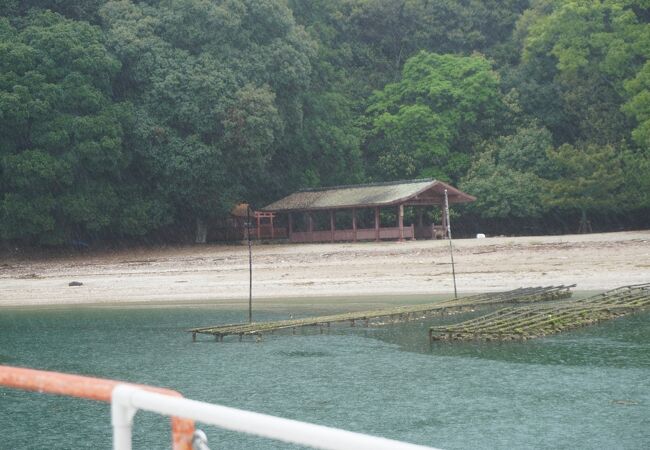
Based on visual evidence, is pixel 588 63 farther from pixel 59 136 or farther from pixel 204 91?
pixel 59 136

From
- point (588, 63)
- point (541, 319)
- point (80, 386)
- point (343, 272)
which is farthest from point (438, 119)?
point (80, 386)

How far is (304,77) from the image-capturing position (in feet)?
161

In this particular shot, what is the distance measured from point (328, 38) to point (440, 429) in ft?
155

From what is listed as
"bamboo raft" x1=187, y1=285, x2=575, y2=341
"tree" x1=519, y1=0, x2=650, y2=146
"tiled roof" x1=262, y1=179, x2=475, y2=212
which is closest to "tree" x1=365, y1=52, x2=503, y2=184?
"tree" x1=519, y1=0, x2=650, y2=146

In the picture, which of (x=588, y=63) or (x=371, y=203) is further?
(x=588, y=63)

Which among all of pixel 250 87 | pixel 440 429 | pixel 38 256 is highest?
pixel 250 87

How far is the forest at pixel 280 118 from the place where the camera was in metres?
41.9

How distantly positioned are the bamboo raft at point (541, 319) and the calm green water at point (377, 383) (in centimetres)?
53

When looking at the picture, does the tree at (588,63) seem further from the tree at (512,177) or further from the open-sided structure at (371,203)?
the open-sided structure at (371,203)

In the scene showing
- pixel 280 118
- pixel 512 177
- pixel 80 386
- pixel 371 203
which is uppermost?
pixel 280 118

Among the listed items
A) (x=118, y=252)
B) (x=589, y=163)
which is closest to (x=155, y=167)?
(x=118, y=252)

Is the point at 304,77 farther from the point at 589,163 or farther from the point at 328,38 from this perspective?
the point at 589,163

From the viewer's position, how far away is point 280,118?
153ft

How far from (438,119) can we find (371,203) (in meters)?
9.95
